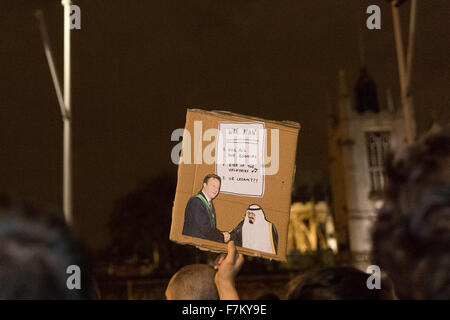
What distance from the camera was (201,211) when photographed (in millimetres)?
3814

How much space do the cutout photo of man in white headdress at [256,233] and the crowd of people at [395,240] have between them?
239 cm

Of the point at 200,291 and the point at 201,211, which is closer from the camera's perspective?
the point at 200,291

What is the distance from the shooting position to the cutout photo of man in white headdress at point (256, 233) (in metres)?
3.77

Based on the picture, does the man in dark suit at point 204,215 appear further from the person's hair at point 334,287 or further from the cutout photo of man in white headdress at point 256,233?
the person's hair at point 334,287

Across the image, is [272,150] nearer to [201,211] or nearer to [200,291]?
[201,211]

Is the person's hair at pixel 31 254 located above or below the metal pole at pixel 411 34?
below

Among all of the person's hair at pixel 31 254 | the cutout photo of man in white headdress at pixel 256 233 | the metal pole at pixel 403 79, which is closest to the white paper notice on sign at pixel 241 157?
the cutout photo of man in white headdress at pixel 256 233

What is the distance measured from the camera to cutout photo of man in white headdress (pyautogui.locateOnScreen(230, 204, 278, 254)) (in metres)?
3.77

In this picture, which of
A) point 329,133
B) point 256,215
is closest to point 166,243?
point 329,133

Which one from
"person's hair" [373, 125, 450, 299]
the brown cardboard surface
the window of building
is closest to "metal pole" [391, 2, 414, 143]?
the brown cardboard surface

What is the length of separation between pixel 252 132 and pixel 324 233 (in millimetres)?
54959

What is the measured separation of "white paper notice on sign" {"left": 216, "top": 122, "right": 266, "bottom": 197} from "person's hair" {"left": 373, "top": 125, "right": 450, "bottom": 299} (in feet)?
8.10
